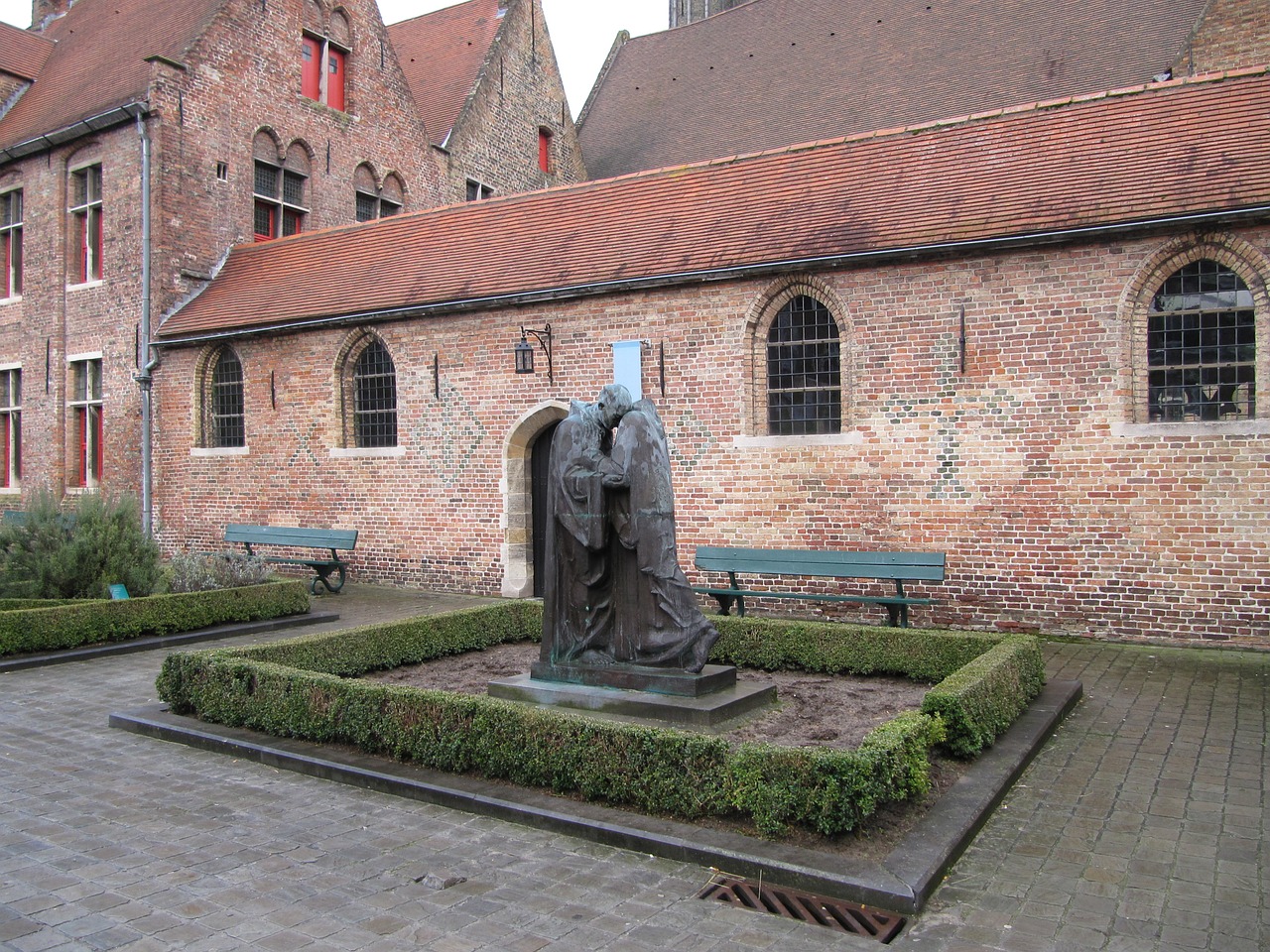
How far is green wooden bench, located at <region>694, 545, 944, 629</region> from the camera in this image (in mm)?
10250

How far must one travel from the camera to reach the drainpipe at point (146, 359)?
57.3ft

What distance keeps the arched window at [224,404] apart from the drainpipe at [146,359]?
4.18ft

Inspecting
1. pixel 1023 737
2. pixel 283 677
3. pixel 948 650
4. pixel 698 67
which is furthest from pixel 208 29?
pixel 1023 737

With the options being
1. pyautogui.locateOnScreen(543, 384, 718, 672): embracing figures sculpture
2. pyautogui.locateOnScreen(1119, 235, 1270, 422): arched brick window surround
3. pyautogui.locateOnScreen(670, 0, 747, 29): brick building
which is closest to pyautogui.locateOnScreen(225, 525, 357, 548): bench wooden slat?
pyautogui.locateOnScreen(543, 384, 718, 672): embracing figures sculpture

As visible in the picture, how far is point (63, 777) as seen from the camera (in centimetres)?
623

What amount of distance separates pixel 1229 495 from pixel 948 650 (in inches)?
143

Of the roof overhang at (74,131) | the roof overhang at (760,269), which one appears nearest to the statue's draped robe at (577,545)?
the roof overhang at (760,269)

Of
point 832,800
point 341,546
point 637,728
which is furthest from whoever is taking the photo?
point 341,546

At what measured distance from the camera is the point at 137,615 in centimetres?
1076

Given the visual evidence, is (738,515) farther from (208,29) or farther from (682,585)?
(208,29)

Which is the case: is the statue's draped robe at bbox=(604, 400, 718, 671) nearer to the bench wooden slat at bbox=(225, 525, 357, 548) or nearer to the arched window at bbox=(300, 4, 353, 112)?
the bench wooden slat at bbox=(225, 525, 357, 548)

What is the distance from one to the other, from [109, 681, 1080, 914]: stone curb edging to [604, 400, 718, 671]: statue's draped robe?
148 centimetres

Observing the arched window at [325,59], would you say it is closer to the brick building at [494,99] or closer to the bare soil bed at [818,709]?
the brick building at [494,99]

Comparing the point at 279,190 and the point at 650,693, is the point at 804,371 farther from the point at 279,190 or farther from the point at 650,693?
the point at 279,190
